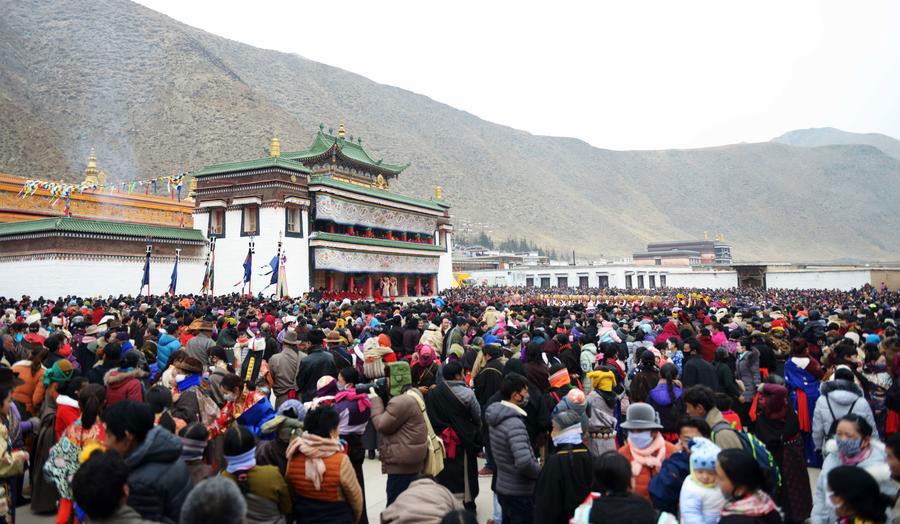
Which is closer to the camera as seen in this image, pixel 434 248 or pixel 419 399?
pixel 419 399

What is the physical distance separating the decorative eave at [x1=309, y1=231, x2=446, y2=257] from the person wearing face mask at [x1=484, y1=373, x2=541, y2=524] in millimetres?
27780

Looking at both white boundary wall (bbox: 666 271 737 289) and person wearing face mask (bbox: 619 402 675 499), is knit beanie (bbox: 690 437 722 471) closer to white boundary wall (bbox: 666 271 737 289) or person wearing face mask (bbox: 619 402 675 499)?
person wearing face mask (bbox: 619 402 675 499)

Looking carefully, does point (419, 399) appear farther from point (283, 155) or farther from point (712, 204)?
point (712, 204)

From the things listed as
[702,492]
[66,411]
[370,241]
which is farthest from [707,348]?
[370,241]

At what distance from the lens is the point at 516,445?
4.53 meters

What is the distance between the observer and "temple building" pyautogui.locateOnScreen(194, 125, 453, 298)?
30547 millimetres

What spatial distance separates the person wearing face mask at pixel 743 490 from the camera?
10.3 feet

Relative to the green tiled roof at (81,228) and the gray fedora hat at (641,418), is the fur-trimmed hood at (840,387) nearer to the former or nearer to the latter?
the gray fedora hat at (641,418)

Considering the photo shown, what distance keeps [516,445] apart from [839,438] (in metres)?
2.28

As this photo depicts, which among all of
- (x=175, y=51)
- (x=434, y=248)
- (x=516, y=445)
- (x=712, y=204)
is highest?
(x=175, y=51)

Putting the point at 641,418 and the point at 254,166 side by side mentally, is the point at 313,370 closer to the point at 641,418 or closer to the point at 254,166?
the point at 641,418

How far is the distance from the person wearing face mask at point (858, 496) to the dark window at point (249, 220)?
30.7 meters

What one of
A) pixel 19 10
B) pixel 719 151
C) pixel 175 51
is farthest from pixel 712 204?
pixel 19 10

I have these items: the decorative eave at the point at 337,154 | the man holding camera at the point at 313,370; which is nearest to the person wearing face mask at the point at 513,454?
the man holding camera at the point at 313,370
